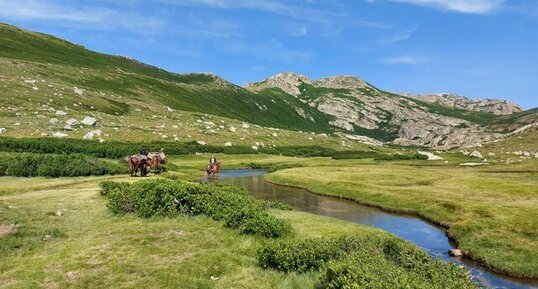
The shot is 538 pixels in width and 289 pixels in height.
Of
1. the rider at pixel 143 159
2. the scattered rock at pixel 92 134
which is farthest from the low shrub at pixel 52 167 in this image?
the scattered rock at pixel 92 134

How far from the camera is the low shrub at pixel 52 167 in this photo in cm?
4969

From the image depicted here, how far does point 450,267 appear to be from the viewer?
1781 centimetres

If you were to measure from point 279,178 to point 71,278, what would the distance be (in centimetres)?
6442

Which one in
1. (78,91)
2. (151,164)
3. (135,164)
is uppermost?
(78,91)

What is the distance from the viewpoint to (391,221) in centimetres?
4612

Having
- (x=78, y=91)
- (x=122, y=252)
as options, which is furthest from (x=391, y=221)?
(x=78, y=91)

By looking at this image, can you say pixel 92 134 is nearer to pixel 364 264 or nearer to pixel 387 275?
pixel 364 264

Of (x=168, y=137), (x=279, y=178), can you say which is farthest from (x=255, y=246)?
(x=168, y=137)

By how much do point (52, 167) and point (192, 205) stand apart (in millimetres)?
28640

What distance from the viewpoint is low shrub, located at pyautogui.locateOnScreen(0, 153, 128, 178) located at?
163ft

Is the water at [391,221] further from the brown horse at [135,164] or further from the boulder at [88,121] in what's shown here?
the boulder at [88,121]

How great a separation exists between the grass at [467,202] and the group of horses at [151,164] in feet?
41.1

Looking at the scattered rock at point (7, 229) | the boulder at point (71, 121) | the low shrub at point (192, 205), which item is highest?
the boulder at point (71, 121)

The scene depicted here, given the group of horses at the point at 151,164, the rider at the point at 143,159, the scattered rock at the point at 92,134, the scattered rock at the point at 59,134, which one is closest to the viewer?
the rider at the point at 143,159
